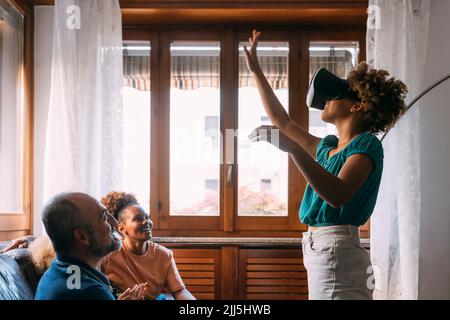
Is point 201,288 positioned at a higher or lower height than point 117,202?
lower

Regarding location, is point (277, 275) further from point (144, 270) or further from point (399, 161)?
point (144, 270)

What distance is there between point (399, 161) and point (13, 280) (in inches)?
75.9

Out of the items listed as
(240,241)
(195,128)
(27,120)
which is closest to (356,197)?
(240,241)

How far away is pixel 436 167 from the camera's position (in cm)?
306

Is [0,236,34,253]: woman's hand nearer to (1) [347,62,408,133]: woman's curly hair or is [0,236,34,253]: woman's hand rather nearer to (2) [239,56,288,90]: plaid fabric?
(1) [347,62,408,133]: woman's curly hair

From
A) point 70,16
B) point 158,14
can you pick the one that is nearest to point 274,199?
point 158,14

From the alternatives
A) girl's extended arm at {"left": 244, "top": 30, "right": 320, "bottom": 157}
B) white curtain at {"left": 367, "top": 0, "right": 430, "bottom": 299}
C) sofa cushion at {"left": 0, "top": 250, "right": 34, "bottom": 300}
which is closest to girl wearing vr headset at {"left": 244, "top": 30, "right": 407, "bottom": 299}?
girl's extended arm at {"left": 244, "top": 30, "right": 320, "bottom": 157}

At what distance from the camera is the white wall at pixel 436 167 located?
117 inches

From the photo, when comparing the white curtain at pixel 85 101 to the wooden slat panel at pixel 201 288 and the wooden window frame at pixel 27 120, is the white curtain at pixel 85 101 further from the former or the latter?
the wooden slat panel at pixel 201 288

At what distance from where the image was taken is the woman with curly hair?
2254mm

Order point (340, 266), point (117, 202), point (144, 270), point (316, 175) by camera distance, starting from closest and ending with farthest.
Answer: point (316, 175) < point (340, 266) < point (144, 270) < point (117, 202)

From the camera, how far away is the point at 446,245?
299 centimetres

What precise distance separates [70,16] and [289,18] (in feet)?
3.89

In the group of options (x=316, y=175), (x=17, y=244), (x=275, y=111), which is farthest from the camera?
(x=17, y=244)
